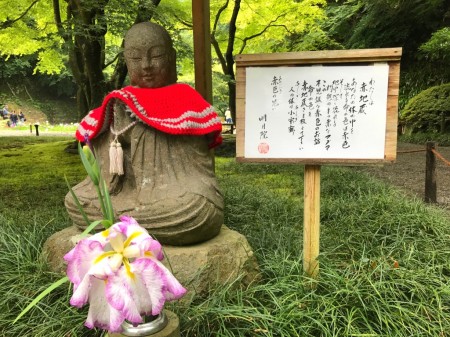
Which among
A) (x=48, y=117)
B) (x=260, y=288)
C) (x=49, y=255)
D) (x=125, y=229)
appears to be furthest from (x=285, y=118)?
(x=48, y=117)

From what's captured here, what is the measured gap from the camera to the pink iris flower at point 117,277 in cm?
114

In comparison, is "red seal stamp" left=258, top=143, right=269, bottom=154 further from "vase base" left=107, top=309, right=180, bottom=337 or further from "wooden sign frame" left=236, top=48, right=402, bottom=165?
"vase base" left=107, top=309, right=180, bottom=337

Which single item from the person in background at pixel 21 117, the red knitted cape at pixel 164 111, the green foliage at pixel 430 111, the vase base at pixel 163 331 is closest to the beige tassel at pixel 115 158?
the red knitted cape at pixel 164 111

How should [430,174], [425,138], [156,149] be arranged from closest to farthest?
[156,149]
[430,174]
[425,138]

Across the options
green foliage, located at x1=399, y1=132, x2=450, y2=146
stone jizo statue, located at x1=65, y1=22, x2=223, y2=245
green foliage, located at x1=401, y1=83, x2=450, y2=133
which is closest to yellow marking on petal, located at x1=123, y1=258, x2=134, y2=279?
stone jizo statue, located at x1=65, y1=22, x2=223, y2=245

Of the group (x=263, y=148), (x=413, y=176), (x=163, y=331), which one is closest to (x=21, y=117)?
(x=413, y=176)

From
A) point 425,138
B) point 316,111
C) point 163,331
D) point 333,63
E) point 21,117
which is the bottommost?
point 163,331

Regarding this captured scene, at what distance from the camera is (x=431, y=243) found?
3348 mm

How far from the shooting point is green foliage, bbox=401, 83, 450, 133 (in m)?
12.7

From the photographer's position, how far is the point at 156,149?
9.43 feet

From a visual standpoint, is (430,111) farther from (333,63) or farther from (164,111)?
(164,111)

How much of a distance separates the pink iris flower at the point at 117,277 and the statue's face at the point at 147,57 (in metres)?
1.91

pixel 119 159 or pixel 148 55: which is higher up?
pixel 148 55

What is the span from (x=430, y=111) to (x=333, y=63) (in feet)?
39.8
